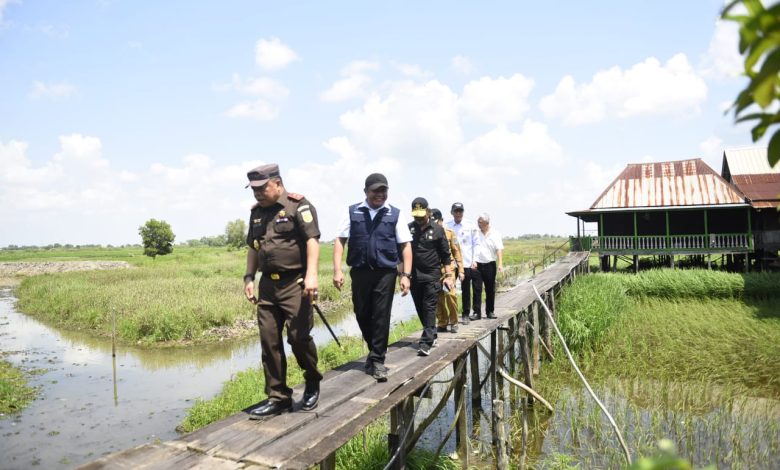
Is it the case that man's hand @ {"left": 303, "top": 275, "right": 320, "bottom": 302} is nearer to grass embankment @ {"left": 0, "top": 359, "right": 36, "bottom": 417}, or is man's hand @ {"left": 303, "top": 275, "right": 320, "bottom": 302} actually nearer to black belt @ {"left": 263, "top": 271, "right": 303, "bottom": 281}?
black belt @ {"left": 263, "top": 271, "right": 303, "bottom": 281}

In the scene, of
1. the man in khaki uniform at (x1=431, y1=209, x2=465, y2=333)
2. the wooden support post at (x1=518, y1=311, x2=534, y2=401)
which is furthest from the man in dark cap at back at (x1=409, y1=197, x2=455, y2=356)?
the wooden support post at (x1=518, y1=311, x2=534, y2=401)

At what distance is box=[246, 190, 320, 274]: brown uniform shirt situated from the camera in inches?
142

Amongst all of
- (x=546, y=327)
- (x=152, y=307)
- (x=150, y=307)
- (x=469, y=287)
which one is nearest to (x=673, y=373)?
(x=546, y=327)

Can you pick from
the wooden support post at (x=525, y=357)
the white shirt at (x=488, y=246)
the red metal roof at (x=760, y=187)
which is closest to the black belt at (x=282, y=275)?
the white shirt at (x=488, y=246)

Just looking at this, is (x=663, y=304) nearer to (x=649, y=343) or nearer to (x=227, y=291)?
(x=649, y=343)

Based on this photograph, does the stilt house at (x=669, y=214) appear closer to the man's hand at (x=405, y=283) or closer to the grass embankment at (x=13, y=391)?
the man's hand at (x=405, y=283)

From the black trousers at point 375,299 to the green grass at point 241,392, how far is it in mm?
4966

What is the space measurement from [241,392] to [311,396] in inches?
248

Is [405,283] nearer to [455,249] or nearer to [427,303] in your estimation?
[427,303]

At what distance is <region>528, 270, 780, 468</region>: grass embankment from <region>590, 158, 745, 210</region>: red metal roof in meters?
5.46

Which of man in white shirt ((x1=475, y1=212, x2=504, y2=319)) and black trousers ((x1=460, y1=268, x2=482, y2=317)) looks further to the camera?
black trousers ((x1=460, y1=268, x2=482, y2=317))

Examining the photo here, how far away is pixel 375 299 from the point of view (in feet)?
14.8

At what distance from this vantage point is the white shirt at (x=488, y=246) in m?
7.40

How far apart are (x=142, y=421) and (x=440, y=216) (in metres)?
6.67
